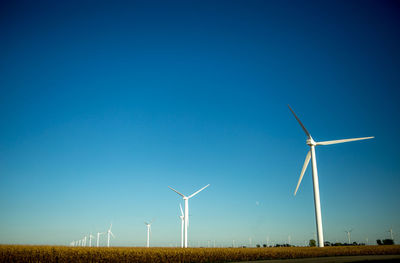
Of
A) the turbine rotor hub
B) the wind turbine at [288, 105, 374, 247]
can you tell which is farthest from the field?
the turbine rotor hub

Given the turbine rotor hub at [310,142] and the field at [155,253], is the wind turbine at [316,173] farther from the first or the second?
the field at [155,253]

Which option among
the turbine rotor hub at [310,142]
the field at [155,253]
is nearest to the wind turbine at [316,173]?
the turbine rotor hub at [310,142]

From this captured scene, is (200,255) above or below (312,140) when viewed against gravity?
below

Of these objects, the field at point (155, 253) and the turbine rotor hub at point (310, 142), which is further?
the turbine rotor hub at point (310, 142)

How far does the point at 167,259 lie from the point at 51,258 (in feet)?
46.0

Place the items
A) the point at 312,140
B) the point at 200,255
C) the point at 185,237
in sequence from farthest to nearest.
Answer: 1. the point at 185,237
2. the point at 312,140
3. the point at 200,255

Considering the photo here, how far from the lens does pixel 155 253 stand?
41688 millimetres

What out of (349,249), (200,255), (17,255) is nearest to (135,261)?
(200,255)

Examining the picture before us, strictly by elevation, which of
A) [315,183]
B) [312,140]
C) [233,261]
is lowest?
[233,261]

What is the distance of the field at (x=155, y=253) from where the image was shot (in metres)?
35.8

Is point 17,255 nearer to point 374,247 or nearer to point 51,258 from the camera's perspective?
point 51,258

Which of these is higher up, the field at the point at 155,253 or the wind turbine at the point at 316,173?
the wind turbine at the point at 316,173

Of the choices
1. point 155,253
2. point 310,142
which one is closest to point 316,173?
point 310,142

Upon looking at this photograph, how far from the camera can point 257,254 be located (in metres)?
49.3
